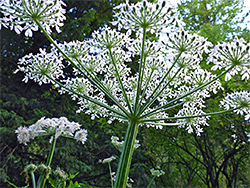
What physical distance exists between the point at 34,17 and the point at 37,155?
515 centimetres

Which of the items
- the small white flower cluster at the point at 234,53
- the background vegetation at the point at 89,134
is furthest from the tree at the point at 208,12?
the small white flower cluster at the point at 234,53

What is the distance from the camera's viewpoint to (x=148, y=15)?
1637mm

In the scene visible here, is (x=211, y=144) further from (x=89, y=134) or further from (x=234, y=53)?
(x=234, y=53)

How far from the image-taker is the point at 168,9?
1.59 metres

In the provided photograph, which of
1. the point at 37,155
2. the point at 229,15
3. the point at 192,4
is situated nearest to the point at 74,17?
the point at 37,155

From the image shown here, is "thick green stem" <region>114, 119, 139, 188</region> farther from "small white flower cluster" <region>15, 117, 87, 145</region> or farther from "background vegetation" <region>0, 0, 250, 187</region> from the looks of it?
"background vegetation" <region>0, 0, 250, 187</region>

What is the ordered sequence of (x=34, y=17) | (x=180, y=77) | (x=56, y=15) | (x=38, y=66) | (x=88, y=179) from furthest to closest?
(x=88, y=179)
(x=180, y=77)
(x=38, y=66)
(x=56, y=15)
(x=34, y=17)

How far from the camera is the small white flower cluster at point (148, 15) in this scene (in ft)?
5.21

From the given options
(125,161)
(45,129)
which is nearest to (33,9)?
(45,129)

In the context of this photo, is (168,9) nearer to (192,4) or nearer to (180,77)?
(180,77)

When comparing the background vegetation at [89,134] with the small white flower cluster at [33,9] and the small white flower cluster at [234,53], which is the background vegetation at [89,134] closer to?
the small white flower cluster at [234,53]

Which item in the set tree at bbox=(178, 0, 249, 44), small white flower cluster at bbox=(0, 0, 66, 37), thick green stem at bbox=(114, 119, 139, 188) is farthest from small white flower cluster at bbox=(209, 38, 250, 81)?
tree at bbox=(178, 0, 249, 44)

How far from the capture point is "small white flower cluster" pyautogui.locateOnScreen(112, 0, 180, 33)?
1588 millimetres

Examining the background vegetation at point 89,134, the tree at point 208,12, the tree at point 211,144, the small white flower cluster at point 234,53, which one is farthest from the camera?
the tree at point 208,12
